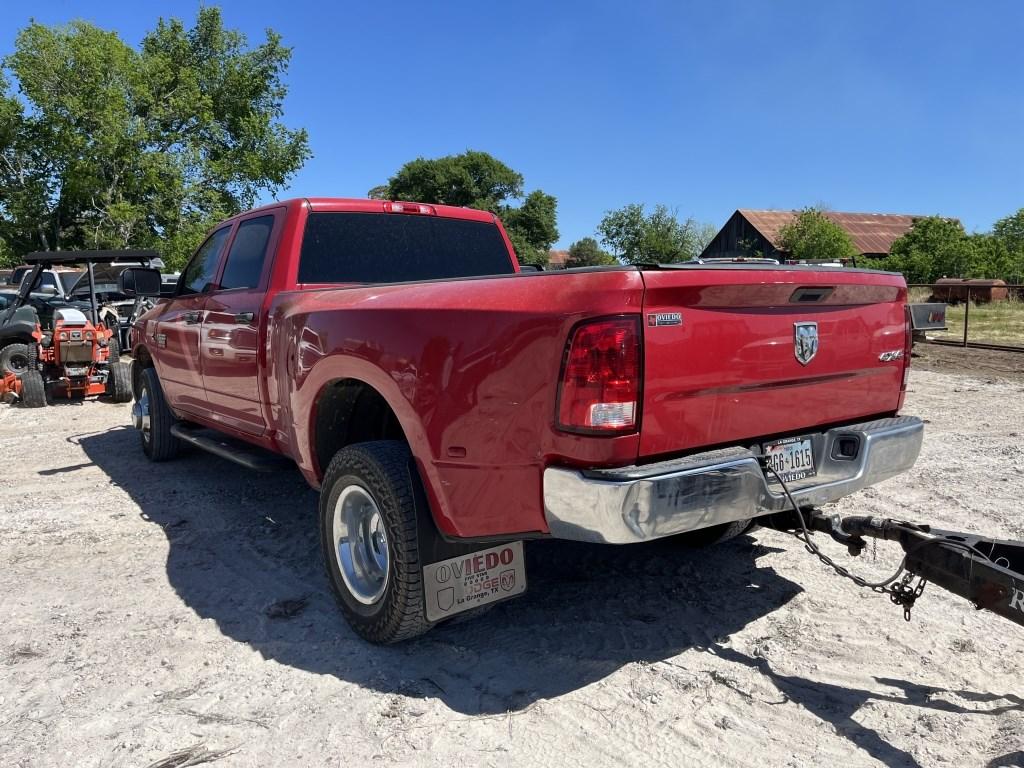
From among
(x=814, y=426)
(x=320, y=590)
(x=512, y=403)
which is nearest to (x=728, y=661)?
(x=814, y=426)

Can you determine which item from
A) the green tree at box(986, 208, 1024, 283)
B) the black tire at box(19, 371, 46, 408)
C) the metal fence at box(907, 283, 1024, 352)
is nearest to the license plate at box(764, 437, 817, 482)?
the black tire at box(19, 371, 46, 408)

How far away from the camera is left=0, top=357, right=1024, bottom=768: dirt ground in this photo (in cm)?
255

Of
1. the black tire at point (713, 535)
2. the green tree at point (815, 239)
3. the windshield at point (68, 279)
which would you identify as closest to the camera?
the black tire at point (713, 535)

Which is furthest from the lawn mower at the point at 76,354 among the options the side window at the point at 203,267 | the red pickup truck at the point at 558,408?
the red pickup truck at the point at 558,408

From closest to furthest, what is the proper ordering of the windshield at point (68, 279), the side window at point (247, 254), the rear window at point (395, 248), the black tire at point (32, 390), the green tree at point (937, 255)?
1. the rear window at point (395, 248)
2. the side window at point (247, 254)
3. the black tire at point (32, 390)
4. the windshield at point (68, 279)
5. the green tree at point (937, 255)

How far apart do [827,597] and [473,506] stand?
6.61ft

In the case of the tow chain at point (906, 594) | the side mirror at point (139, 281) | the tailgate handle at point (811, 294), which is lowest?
the tow chain at point (906, 594)

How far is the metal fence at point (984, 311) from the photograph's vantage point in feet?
52.5

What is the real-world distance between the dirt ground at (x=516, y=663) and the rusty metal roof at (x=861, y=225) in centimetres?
4889

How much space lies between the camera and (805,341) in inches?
114

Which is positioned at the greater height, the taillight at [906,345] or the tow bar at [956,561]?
the taillight at [906,345]

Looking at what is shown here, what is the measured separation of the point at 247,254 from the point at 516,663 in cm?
308

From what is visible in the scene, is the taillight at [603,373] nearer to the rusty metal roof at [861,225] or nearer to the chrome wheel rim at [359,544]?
the chrome wheel rim at [359,544]

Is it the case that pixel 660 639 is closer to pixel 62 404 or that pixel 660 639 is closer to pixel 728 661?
pixel 728 661
